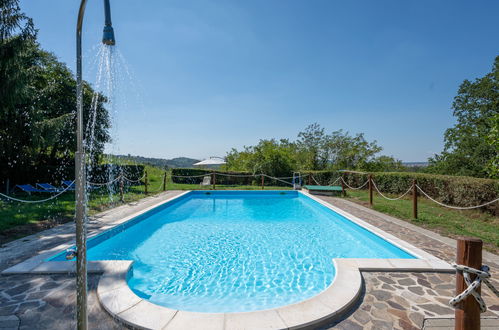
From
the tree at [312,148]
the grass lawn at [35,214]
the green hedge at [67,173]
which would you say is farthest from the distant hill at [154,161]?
the tree at [312,148]

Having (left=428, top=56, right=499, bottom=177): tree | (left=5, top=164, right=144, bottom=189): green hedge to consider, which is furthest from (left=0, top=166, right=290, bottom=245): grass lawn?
(left=428, top=56, right=499, bottom=177): tree

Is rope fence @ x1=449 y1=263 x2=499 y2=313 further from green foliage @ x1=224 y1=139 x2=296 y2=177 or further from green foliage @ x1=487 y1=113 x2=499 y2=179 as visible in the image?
green foliage @ x1=224 y1=139 x2=296 y2=177

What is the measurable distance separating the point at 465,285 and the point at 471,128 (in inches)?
953

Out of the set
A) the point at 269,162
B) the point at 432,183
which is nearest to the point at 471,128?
the point at 432,183

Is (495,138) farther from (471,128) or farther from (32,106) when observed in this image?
(32,106)

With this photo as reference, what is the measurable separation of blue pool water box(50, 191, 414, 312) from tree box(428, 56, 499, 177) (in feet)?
55.8

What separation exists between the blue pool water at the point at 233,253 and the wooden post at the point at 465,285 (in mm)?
2266

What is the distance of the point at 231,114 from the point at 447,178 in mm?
12056

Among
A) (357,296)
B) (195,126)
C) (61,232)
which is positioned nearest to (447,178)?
(357,296)

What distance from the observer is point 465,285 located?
165 cm

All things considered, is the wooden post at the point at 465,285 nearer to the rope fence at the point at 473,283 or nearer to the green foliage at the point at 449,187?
the rope fence at the point at 473,283

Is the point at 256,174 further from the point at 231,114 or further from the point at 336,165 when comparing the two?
the point at 336,165

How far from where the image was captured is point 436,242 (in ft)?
16.3

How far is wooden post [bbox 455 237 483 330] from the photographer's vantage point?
1604 millimetres
